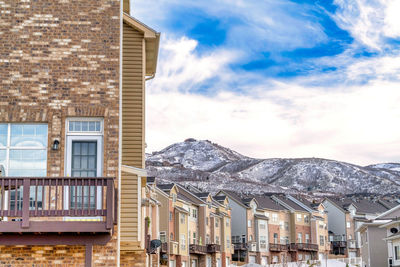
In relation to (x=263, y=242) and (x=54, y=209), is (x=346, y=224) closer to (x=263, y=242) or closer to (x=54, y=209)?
(x=263, y=242)

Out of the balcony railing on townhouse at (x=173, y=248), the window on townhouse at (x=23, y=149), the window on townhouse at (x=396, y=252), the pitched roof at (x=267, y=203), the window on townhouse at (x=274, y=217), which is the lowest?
the window on townhouse at (x=396, y=252)

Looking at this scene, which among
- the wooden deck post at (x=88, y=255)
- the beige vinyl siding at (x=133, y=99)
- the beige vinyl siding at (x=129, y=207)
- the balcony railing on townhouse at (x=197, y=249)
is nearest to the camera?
the wooden deck post at (x=88, y=255)

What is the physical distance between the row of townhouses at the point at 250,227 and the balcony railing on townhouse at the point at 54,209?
3382 cm

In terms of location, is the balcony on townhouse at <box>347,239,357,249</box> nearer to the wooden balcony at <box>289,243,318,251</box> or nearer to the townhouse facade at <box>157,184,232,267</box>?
the wooden balcony at <box>289,243,318,251</box>

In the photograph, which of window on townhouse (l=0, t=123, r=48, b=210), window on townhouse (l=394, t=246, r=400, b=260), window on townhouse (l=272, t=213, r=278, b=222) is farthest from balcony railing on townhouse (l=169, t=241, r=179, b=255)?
window on townhouse (l=0, t=123, r=48, b=210)

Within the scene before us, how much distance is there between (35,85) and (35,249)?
3863 millimetres

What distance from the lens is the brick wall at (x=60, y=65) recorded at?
14.9 meters

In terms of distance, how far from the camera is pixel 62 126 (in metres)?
15.0

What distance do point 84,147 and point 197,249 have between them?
176ft

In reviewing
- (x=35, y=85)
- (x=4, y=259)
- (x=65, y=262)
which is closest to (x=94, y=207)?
(x=65, y=262)

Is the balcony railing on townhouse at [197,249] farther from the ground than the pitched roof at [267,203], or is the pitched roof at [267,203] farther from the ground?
the pitched roof at [267,203]

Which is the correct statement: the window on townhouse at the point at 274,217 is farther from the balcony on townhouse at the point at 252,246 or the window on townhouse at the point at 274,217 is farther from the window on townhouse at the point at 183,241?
the window on townhouse at the point at 183,241

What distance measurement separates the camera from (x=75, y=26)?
15641 mm

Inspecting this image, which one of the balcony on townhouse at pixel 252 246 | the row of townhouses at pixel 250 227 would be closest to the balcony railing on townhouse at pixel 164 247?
the row of townhouses at pixel 250 227
